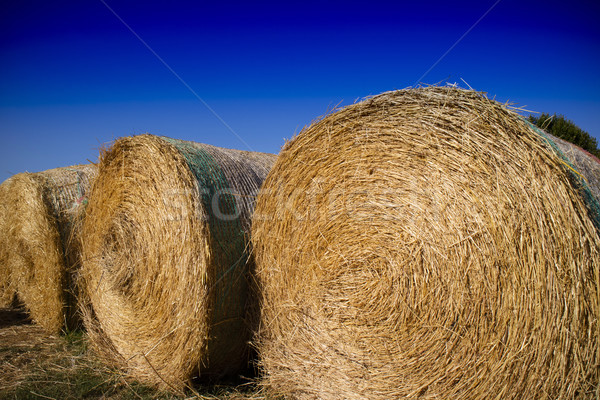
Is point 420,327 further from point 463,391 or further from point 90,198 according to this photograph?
point 90,198

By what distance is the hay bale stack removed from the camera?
5616 mm

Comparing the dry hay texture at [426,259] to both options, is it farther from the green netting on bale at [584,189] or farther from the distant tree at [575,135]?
the distant tree at [575,135]

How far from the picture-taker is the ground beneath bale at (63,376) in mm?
3369

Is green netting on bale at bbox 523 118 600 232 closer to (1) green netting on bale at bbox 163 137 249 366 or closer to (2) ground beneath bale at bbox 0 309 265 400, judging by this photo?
(1) green netting on bale at bbox 163 137 249 366

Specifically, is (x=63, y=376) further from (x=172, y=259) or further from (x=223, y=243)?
(x=223, y=243)

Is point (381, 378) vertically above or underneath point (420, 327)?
underneath

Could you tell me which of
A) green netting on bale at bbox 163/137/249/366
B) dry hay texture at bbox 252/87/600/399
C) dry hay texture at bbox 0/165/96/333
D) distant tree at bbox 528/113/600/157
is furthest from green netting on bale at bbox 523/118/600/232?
distant tree at bbox 528/113/600/157

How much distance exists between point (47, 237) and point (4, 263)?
173 cm

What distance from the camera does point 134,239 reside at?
3.71m

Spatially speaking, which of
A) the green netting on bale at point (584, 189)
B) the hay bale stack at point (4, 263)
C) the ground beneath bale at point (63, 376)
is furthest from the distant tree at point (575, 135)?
the hay bale stack at point (4, 263)

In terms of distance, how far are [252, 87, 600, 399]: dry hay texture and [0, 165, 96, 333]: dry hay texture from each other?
2.64 meters

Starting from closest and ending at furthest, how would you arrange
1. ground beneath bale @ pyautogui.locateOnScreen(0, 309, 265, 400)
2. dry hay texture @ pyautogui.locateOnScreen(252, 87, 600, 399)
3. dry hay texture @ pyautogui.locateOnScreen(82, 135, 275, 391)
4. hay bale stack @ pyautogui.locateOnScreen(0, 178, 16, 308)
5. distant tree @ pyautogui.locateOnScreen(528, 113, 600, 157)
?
dry hay texture @ pyautogui.locateOnScreen(252, 87, 600, 399)
dry hay texture @ pyautogui.locateOnScreen(82, 135, 275, 391)
ground beneath bale @ pyautogui.locateOnScreen(0, 309, 265, 400)
hay bale stack @ pyautogui.locateOnScreen(0, 178, 16, 308)
distant tree @ pyautogui.locateOnScreen(528, 113, 600, 157)

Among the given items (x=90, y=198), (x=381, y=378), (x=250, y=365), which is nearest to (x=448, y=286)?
(x=381, y=378)

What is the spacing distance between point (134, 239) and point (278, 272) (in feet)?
4.54
